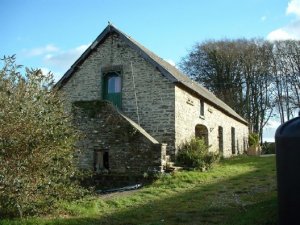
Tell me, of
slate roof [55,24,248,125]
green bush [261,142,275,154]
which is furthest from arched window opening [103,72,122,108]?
green bush [261,142,275,154]

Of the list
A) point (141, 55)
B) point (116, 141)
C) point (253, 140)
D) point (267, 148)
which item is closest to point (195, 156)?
point (116, 141)

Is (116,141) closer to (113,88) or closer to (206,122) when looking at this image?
(113,88)

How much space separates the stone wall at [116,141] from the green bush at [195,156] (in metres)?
1.82

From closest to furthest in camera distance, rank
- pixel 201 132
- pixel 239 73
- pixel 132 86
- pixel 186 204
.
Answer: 1. pixel 186 204
2. pixel 132 86
3. pixel 201 132
4. pixel 239 73

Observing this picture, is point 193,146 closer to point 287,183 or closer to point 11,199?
point 11,199

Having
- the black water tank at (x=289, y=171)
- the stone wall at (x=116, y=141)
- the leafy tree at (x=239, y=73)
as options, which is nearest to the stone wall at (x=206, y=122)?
the stone wall at (x=116, y=141)

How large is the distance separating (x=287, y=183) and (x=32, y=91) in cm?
672

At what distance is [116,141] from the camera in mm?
17562

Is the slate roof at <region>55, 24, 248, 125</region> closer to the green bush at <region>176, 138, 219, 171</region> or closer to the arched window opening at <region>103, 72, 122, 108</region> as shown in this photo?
the arched window opening at <region>103, 72, 122, 108</region>

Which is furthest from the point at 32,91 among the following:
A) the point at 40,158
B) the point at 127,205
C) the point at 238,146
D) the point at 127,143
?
the point at 238,146

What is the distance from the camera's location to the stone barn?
17.2 meters

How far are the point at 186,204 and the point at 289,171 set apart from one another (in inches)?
228

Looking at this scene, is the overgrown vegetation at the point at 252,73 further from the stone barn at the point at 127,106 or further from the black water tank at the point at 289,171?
the black water tank at the point at 289,171

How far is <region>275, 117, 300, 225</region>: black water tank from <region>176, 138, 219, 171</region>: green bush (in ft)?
37.2
